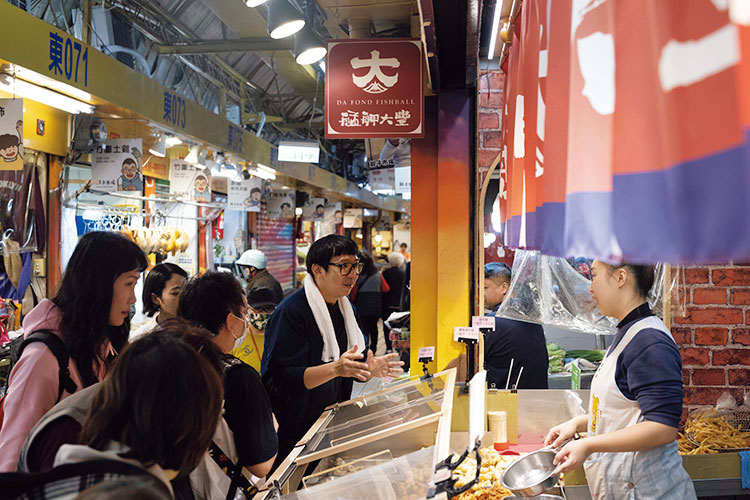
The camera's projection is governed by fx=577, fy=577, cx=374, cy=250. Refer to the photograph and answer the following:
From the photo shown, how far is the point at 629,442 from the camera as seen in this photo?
6.83 feet

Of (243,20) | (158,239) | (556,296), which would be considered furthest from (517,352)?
(158,239)

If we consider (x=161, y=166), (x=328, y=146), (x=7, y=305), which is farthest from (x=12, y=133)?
(x=328, y=146)

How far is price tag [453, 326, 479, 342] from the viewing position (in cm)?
394

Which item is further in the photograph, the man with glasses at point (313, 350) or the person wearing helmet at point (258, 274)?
the person wearing helmet at point (258, 274)

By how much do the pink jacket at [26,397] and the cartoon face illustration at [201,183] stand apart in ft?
21.1

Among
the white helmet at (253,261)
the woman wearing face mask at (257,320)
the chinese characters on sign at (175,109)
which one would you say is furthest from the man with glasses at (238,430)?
the white helmet at (253,261)

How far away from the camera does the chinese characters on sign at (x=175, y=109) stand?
551 centimetres

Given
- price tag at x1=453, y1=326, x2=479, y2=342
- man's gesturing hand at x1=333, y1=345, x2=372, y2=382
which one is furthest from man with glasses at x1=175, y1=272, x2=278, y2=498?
price tag at x1=453, y1=326, x2=479, y2=342

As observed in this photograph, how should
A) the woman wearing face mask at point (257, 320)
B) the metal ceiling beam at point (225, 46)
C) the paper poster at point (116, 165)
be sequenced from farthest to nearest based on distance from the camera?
the metal ceiling beam at point (225, 46), the woman wearing face mask at point (257, 320), the paper poster at point (116, 165)

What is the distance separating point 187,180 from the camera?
26.3 ft

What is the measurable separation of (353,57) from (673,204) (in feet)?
11.9

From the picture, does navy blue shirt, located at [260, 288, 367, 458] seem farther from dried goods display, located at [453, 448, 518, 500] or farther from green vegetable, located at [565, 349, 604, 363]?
green vegetable, located at [565, 349, 604, 363]

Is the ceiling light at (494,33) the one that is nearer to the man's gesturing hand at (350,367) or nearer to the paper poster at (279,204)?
the man's gesturing hand at (350,367)

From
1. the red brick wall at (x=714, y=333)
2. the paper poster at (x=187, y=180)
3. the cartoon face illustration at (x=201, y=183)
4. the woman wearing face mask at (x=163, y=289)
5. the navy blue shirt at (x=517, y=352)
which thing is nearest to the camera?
the red brick wall at (x=714, y=333)
